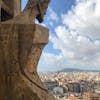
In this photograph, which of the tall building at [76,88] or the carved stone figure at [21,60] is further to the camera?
the tall building at [76,88]

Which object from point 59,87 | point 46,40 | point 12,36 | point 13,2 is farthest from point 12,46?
point 59,87

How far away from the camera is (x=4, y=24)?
5758 millimetres

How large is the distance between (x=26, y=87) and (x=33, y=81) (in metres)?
0.15

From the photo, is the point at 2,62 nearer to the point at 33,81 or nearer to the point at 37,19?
the point at 33,81

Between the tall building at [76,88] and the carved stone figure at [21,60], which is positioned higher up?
the carved stone figure at [21,60]

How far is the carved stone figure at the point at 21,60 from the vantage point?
18.4 feet

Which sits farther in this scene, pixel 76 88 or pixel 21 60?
pixel 76 88

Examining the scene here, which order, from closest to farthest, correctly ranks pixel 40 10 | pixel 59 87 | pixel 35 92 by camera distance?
pixel 35 92 < pixel 40 10 < pixel 59 87

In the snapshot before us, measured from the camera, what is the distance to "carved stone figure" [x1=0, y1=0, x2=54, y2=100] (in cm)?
561

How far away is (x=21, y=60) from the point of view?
5652 mm

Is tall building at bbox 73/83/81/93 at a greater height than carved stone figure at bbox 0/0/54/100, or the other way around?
carved stone figure at bbox 0/0/54/100

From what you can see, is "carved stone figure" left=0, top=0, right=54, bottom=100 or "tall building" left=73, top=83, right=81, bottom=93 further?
"tall building" left=73, top=83, right=81, bottom=93

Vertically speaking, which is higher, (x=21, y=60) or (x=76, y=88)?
(x=21, y=60)

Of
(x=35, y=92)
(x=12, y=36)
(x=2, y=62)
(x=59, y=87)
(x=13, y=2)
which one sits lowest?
(x=59, y=87)
